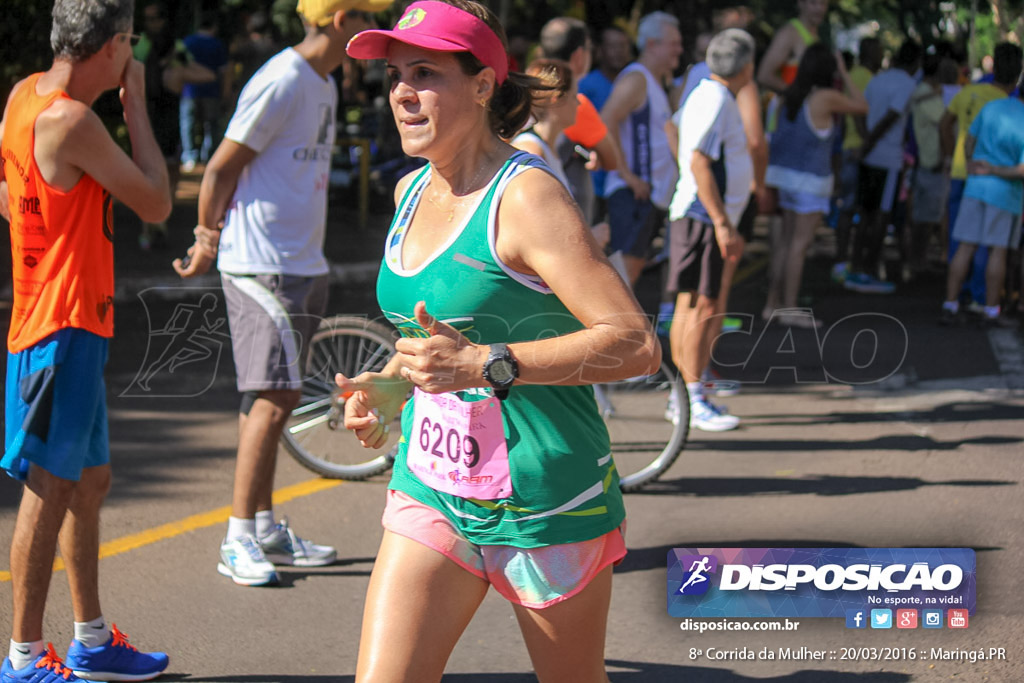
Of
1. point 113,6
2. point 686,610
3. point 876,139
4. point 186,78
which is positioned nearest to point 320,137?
point 113,6

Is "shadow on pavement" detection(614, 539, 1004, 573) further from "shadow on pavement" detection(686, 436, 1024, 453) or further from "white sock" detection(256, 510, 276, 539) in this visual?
"shadow on pavement" detection(686, 436, 1024, 453)

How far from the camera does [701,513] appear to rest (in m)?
5.78

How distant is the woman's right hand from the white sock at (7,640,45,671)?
4.96 ft

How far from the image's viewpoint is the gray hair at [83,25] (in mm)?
3645

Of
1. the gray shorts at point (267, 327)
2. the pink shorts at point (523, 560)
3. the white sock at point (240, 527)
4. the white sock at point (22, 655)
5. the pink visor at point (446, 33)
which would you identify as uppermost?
the pink visor at point (446, 33)

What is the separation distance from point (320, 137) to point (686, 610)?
235 centimetres

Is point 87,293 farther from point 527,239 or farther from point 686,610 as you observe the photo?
point 686,610

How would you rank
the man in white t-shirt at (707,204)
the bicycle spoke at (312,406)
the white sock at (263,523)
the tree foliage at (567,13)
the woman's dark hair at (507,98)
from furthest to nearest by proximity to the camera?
the tree foliage at (567,13) → the man in white t-shirt at (707,204) → the bicycle spoke at (312,406) → the white sock at (263,523) → the woman's dark hair at (507,98)

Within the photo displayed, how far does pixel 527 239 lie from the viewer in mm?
2539

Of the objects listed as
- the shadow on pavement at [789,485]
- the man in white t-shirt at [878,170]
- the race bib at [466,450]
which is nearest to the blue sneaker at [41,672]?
the race bib at [466,450]

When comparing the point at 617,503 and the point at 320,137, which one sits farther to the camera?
the point at 320,137

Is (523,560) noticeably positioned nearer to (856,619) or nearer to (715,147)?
(856,619)

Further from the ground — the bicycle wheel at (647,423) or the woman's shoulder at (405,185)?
the woman's shoulder at (405,185)

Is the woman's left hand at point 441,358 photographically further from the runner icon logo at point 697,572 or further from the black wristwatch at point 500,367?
the runner icon logo at point 697,572
